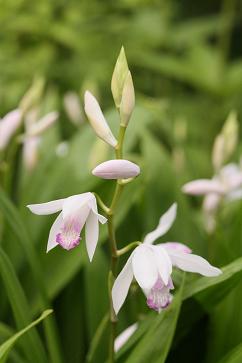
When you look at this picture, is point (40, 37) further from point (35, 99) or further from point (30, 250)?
point (30, 250)

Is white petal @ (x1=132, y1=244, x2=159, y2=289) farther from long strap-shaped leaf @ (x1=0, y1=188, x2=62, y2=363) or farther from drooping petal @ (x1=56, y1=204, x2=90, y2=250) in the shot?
long strap-shaped leaf @ (x1=0, y1=188, x2=62, y2=363)

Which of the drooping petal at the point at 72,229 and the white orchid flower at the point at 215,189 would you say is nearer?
the drooping petal at the point at 72,229

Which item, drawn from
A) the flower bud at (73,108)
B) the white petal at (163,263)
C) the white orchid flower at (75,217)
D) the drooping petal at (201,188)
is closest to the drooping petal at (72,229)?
the white orchid flower at (75,217)

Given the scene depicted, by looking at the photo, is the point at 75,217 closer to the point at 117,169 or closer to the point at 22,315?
the point at 117,169

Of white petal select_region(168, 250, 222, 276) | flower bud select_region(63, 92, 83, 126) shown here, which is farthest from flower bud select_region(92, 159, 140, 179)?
flower bud select_region(63, 92, 83, 126)

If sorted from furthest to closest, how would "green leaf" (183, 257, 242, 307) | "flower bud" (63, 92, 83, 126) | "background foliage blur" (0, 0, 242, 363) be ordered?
"flower bud" (63, 92, 83, 126) → "background foliage blur" (0, 0, 242, 363) → "green leaf" (183, 257, 242, 307)

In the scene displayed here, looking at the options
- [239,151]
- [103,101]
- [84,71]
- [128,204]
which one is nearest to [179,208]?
[128,204]

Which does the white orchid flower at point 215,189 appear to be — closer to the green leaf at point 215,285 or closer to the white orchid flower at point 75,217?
the green leaf at point 215,285
